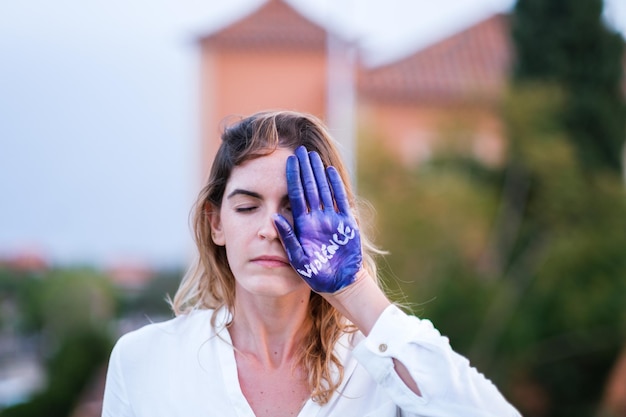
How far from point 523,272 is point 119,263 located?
24.3m

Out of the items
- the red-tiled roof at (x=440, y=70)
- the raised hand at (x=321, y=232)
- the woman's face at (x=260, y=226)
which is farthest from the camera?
the red-tiled roof at (x=440, y=70)

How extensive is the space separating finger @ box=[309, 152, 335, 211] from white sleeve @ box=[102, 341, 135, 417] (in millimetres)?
631

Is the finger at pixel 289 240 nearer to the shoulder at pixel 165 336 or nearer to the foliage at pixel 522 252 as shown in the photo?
the shoulder at pixel 165 336

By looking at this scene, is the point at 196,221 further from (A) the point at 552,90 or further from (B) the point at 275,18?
(B) the point at 275,18

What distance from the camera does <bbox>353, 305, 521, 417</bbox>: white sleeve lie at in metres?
2.05

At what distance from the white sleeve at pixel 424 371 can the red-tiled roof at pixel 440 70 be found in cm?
1736

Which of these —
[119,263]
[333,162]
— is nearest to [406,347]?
[333,162]

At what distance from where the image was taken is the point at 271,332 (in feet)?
8.12

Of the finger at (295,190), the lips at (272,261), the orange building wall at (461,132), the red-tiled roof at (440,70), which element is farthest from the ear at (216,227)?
the red-tiled roof at (440,70)

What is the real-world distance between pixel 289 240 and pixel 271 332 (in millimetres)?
354

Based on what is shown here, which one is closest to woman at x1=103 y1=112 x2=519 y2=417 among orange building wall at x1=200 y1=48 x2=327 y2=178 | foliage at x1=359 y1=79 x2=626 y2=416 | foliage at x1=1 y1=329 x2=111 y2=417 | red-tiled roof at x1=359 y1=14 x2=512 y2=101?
foliage at x1=359 y1=79 x2=626 y2=416

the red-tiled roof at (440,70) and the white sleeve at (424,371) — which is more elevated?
the white sleeve at (424,371)

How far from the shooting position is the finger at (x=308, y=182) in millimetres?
2203

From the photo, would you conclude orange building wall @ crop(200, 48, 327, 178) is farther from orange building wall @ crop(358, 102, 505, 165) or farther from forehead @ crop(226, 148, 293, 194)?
forehead @ crop(226, 148, 293, 194)
